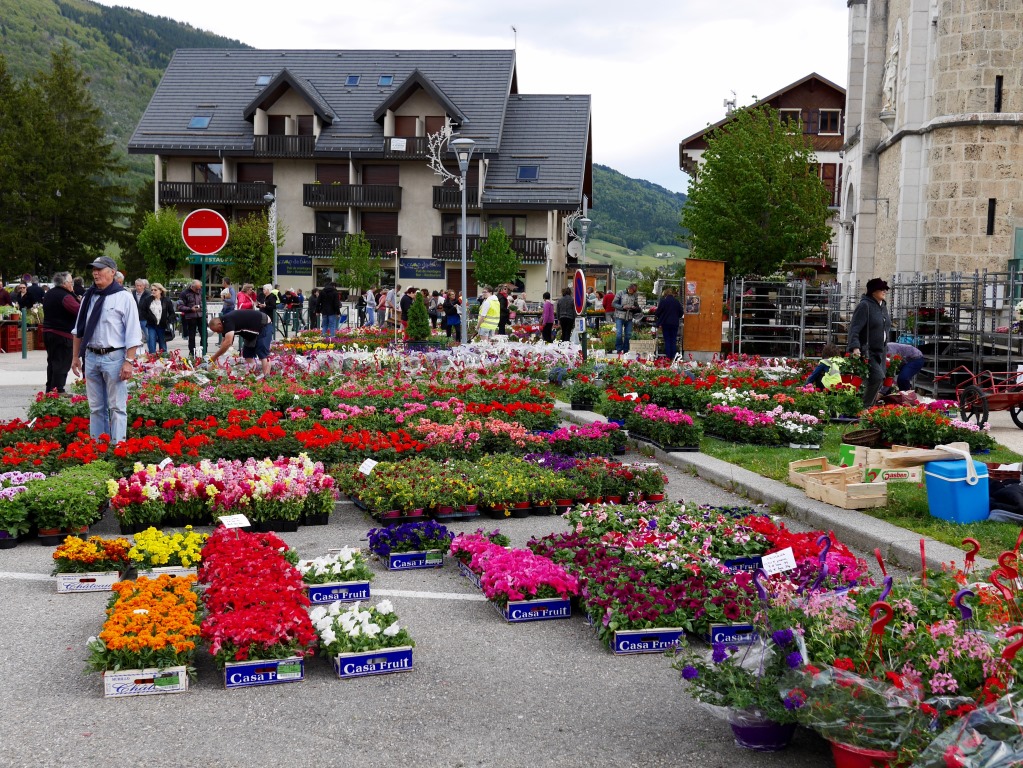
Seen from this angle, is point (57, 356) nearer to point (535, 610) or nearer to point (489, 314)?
point (489, 314)

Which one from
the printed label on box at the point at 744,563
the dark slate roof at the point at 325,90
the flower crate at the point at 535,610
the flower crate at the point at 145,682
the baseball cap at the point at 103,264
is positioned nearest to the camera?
the flower crate at the point at 145,682

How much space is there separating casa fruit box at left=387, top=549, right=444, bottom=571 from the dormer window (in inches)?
2025

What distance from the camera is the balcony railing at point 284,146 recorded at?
5756cm

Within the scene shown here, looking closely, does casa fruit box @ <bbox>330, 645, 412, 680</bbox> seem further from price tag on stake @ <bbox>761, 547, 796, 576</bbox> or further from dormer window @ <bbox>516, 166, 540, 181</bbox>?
dormer window @ <bbox>516, 166, 540, 181</bbox>

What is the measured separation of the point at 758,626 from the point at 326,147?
56218 millimetres

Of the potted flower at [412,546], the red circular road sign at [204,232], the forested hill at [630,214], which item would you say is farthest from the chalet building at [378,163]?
the forested hill at [630,214]

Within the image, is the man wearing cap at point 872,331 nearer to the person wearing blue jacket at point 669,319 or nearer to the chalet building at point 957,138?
the person wearing blue jacket at point 669,319

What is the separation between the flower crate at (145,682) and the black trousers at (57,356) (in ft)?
42.5

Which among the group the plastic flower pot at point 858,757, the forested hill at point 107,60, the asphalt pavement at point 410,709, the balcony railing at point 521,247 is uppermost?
the forested hill at point 107,60

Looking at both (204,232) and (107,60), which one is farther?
(107,60)

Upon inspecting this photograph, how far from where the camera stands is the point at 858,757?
4.10 m

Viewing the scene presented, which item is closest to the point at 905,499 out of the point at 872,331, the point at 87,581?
the point at 872,331

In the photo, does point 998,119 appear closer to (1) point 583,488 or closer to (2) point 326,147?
(1) point 583,488

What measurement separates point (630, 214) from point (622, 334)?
6096 inches
